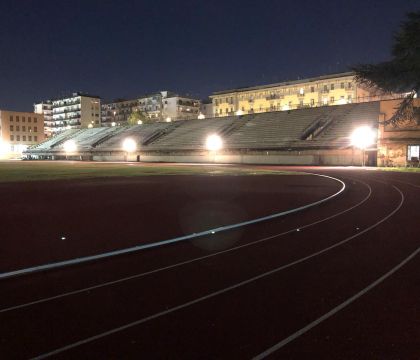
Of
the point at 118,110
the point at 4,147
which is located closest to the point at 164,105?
the point at 118,110

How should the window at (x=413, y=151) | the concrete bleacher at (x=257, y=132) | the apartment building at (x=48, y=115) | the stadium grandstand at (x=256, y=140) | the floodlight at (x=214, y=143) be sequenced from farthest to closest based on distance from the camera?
the apartment building at (x=48, y=115), the floodlight at (x=214, y=143), the concrete bleacher at (x=257, y=132), the stadium grandstand at (x=256, y=140), the window at (x=413, y=151)

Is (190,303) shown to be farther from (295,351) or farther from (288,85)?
(288,85)

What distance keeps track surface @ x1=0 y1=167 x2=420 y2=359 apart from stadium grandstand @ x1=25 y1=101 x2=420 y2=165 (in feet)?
131

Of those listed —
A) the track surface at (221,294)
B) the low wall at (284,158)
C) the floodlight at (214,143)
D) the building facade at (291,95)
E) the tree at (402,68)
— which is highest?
the building facade at (291,95)

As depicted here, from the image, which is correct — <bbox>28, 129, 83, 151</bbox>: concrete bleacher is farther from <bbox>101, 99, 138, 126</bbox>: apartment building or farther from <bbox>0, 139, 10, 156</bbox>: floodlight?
<bbox>101, 99, 138, 126</bbox>: apartment building

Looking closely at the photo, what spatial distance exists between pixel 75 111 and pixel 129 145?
106099 mm

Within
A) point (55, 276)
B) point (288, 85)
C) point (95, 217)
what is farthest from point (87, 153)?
point (55, 276)

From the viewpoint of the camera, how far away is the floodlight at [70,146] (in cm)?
8778

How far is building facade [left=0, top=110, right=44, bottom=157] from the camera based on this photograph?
422 feet

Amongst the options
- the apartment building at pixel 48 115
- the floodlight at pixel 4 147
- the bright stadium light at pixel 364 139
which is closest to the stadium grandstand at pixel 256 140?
the bright stadium light at pixel 364 139

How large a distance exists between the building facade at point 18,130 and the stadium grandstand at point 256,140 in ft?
157

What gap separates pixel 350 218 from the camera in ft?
46.6

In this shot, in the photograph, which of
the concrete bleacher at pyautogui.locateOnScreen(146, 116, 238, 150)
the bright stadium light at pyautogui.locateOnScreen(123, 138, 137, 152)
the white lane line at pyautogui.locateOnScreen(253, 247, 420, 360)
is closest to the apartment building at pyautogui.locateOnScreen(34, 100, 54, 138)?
the bright stadium light at pyautogui.locateOnScreen(123, 138, 137, 152)

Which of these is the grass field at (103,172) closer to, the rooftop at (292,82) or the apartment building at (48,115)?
the rooftop at (292,82)
